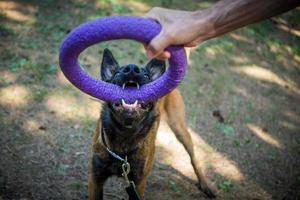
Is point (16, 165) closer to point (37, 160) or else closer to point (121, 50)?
point (37, 160)

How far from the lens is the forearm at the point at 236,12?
2.37 m

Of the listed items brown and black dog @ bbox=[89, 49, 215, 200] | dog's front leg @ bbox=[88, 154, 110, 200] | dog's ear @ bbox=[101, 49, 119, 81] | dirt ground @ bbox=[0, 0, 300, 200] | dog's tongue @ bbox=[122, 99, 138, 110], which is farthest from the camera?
dirt ground @ bbox=[0, 0, 300, 200]

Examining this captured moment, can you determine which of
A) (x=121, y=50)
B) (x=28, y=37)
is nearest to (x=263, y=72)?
(x=121, y=50)

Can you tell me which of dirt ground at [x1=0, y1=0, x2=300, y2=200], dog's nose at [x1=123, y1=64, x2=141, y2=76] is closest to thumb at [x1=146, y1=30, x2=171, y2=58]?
dog's nose at [x1=123, y1=64, x2=141, y2=76]

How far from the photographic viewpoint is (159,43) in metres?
2.22

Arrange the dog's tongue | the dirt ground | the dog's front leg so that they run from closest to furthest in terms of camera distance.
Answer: the dog's tongue
the dog's front leg
the dirt ground

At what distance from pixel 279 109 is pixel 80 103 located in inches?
162

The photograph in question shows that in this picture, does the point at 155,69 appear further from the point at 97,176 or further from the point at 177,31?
the point at 177,31

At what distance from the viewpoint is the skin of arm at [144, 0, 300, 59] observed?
2.27m

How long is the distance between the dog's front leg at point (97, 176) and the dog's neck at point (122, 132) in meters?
0.22

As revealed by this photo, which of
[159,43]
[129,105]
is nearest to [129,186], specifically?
[129,105]

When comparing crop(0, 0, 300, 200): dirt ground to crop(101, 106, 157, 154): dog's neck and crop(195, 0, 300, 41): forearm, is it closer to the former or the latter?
crop(101, 106, 157, 154): dog's neck

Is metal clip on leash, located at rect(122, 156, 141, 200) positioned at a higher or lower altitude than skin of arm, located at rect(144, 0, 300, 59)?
lower

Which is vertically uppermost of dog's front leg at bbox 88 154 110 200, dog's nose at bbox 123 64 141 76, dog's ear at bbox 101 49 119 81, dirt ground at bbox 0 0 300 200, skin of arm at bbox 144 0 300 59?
skin of arm at bbox 144 0 300 59
